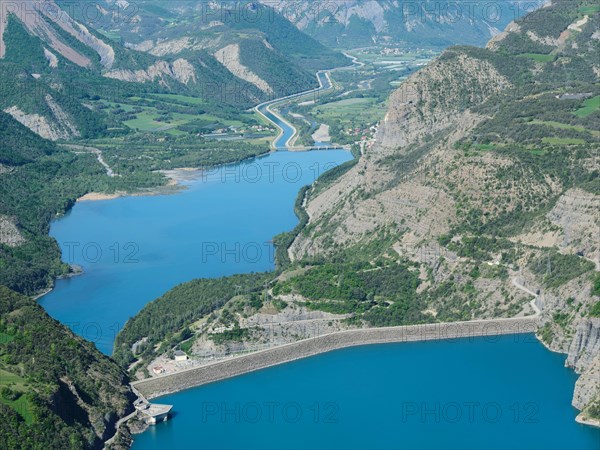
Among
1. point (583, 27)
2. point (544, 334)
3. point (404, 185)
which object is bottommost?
point (544, 334)

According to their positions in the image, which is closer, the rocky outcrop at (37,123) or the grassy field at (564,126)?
the grassy field at (564,126)

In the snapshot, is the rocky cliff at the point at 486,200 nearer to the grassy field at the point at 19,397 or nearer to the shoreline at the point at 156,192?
the shoreline at the point at 156,192

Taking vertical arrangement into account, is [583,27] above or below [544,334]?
above

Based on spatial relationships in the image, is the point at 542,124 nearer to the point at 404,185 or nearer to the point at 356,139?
the point at 404,185

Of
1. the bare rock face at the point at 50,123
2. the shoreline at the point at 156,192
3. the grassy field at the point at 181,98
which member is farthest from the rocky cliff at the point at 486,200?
the grassy field at the point at 181,98

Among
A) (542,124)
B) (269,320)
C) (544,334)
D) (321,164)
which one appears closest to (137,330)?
(269,320)

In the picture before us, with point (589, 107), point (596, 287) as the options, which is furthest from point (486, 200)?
point (589, 107)

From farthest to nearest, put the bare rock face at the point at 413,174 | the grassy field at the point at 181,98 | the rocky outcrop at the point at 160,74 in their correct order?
the rocky outcrop at the point at 160,74
the grassy field at the point at 181,98
the bare rock face at the point at 413,174

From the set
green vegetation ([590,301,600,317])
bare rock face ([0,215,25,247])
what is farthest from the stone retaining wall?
bare rock face ([0,215,25,247])
